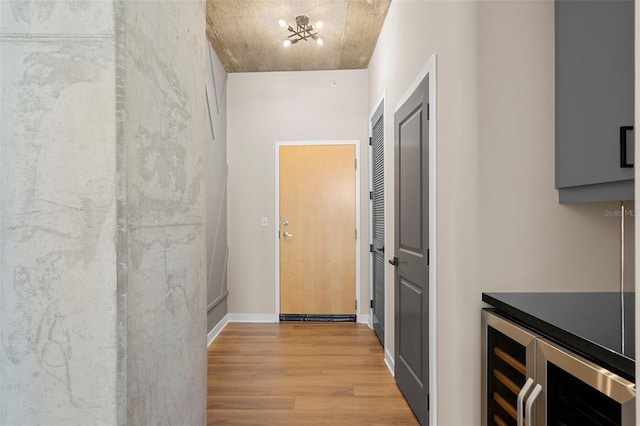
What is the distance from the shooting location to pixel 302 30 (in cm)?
346

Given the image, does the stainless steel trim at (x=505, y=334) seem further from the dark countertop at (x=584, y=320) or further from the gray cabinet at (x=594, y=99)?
the gray cabinet at (x=594, y=99)

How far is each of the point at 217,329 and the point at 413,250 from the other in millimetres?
2520

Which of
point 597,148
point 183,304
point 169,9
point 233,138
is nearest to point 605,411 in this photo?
point 597,148

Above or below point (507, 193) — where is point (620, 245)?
below

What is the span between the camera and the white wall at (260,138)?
454 cm

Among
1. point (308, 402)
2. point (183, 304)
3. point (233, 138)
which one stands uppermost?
point (233, 138)

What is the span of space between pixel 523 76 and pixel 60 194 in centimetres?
172

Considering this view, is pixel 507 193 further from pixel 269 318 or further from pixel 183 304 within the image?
pixel 269 318

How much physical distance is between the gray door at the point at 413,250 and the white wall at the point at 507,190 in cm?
43

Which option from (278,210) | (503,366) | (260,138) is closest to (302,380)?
(503,366)

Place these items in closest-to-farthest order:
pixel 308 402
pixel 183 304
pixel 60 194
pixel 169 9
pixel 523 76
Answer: pixel 60 194 → pixel 169 9 → pixel 183 304 → pixel 523 76 → pixel 308 402

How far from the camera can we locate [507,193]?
1659mm

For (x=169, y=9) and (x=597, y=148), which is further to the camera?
(x=597, y=148)

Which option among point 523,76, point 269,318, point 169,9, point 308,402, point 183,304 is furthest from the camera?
point 269,318
